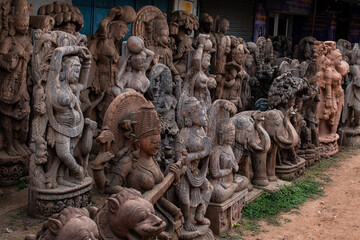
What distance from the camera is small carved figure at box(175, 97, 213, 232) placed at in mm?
5223

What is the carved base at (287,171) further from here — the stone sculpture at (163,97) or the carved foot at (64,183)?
the carved foot at (64,183)

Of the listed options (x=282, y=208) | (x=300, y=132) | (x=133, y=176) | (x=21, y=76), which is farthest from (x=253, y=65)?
(x=133, y=176)

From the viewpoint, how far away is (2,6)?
21.3 feet

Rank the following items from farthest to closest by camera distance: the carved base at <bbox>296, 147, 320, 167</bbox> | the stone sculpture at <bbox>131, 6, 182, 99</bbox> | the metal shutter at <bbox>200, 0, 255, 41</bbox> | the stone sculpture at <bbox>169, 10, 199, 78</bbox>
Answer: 1. the metal shutter at <bbox>200, 0, 255, 41</bbox>
2. the stone sculpture at <bbox>169, 10, 199, 78</bbox>
3. the carved base at <bbox>296, 147, 320, 167</bbox>
4. the stone sculpture at <bbox>131, 6, 182, 99</bbox>

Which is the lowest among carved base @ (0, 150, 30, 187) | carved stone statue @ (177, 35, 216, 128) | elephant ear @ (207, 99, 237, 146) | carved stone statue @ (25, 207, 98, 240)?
carved base @ (0, 150, 30, 187)

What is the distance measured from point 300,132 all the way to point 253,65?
296 centimetres

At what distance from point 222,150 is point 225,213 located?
33.4 inches

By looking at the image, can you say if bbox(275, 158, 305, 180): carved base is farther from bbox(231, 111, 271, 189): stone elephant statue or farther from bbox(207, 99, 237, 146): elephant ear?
bbox(207, 99, 237, 146): elephant ear

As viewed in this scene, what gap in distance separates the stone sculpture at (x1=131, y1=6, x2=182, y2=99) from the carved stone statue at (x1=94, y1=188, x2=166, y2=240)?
5.09 meters

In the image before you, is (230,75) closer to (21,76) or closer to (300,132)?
(300,132)

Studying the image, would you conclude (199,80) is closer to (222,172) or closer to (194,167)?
(222,172)

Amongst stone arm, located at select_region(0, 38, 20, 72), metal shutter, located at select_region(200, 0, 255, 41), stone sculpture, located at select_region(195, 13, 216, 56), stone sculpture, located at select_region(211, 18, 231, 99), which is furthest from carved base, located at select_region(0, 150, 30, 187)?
metal shutter, located at select_region(200, 0, 255, 41)

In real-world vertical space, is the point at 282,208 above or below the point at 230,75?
below

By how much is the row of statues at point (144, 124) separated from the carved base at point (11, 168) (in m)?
0.04
